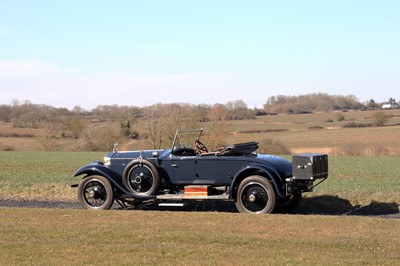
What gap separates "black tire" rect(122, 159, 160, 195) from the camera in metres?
11.9

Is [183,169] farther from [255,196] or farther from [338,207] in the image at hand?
[338,207]

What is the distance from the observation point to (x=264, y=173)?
1128 centimetres

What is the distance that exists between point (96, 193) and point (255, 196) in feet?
10.5

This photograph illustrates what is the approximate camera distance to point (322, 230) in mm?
9016

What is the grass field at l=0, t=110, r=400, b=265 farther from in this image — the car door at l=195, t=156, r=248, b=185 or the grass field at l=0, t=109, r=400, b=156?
the grass field at l=0, t=109, r=400, b=156

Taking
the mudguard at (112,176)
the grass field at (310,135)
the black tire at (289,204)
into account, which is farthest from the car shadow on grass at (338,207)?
the grass field at (310,135)

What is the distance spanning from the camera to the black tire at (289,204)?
38.6 feet

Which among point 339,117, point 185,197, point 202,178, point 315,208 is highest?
point 339,117

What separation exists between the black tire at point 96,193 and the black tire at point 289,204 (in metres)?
3.21

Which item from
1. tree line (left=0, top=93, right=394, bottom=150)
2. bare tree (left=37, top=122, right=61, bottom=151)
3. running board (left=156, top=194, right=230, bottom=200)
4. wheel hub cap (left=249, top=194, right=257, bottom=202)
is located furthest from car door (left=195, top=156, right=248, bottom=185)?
bare tree (left=37, top=122, right=61, bottom=151)

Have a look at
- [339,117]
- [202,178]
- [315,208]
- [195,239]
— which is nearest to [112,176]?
[202,178]

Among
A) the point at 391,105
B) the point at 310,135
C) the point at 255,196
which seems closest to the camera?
the point at 255,196

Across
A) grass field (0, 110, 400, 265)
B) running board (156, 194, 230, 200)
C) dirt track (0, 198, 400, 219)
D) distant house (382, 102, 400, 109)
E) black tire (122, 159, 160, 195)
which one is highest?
distant house (382, 102, 400, 109)

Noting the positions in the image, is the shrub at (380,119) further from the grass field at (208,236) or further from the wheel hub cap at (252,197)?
the wheel hub cap at (252,197)
